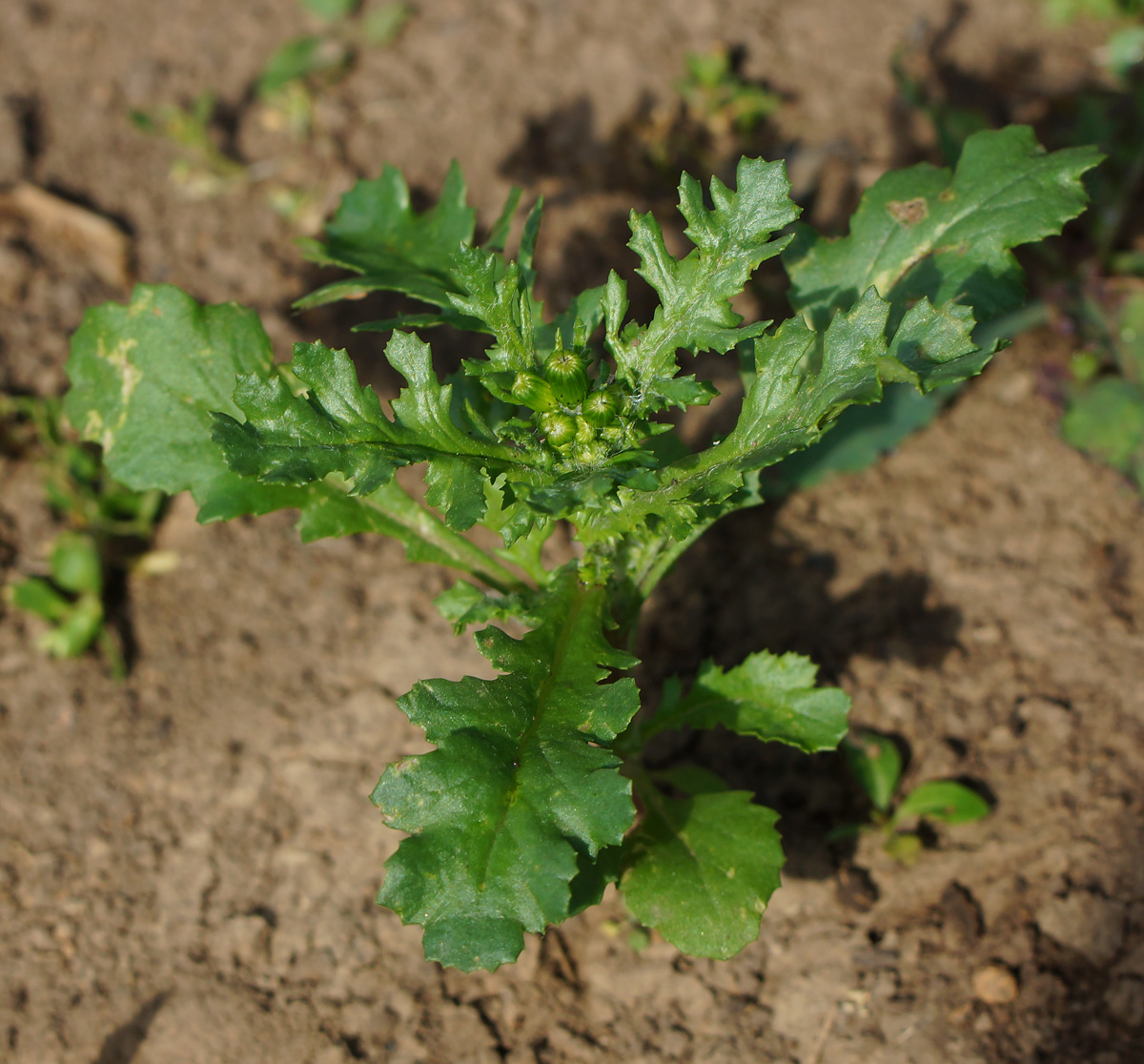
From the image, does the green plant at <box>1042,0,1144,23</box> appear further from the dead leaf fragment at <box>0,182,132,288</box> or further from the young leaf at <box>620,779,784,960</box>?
the dead leaf fragment at <box>0,182,132,288</box>

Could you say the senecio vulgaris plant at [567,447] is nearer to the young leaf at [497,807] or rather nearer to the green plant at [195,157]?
the young leaf at [497,807]

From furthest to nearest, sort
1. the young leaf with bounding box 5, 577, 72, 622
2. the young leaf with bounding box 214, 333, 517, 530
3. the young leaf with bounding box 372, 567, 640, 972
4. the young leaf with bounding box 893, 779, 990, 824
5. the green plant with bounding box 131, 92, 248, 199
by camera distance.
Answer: the green plant with bounding box 131, 92, 248, 199 < the young leaf with bounding box 5, 577, 72, 622 < the young leaf with bounding box 893, 779, 990, 824 < the young leaf with bounding box 214, 333, 517, 530 < the young leaf with bounding box 372, 567, 640, 972

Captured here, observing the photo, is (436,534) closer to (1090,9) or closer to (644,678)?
(644,678)

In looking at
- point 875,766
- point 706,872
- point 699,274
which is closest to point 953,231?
point 699,274

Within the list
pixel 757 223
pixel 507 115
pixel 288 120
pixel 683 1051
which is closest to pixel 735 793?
pixel 683 1051

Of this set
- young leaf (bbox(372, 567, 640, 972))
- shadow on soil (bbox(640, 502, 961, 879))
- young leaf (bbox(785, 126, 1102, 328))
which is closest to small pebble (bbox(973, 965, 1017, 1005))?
shadow on soil (bbox(640, 502, 961, 879))
